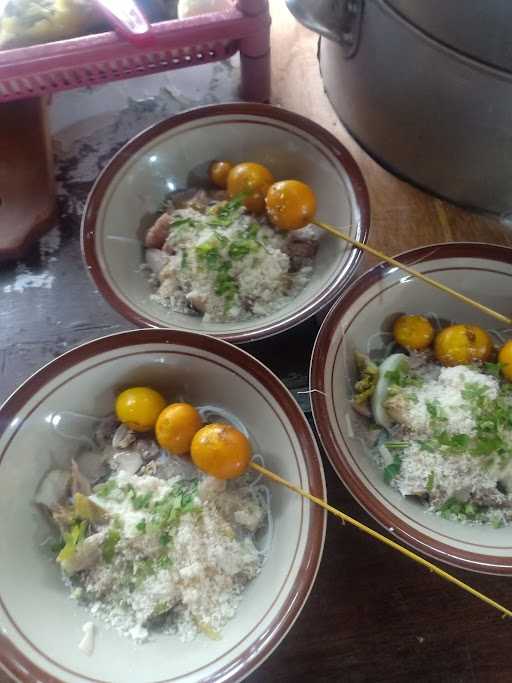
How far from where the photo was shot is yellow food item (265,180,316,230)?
40.6 inches

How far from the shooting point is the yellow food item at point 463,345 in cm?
96

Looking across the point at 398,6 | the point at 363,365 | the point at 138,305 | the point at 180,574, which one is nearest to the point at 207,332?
the point at 138,305

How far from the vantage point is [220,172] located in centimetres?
115

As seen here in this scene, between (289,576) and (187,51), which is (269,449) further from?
(187,51)

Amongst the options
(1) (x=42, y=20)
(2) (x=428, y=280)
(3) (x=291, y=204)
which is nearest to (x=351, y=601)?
(2) (x=428, y=280)

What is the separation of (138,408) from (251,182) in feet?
1.57

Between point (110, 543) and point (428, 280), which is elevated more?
point (428, 280)

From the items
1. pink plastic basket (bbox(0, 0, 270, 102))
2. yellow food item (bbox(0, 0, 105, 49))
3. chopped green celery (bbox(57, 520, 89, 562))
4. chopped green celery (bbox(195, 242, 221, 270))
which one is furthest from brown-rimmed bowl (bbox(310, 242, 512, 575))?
yellow food item (bbox(0, 0, 105, 49))

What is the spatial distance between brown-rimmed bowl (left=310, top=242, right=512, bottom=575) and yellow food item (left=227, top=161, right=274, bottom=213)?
289mm

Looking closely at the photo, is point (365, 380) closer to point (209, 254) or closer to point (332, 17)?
point (209, 254)

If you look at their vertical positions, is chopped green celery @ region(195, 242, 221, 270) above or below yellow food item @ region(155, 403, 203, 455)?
above

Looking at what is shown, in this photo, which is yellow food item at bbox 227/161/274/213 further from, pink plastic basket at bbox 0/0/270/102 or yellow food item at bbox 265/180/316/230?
pink plastic basket at bbox 0/0/270/102

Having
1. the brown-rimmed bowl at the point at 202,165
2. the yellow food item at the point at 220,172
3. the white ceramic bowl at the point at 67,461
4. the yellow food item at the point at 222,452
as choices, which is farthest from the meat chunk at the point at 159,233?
the yellow food item at the point at 222,452

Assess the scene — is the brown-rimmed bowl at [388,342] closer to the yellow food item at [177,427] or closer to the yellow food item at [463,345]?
the yellow food item at [463,345]
